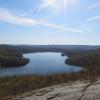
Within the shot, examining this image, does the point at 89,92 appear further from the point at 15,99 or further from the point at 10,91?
the point at 10,91

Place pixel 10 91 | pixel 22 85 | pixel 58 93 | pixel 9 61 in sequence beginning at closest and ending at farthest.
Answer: pixel 58 93 → pixel 10 91 → pixel 22 85 → pixel 9 61

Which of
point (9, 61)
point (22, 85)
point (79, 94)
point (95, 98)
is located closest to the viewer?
point (95, 98)

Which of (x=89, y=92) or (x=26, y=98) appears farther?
(x=26, y=98)

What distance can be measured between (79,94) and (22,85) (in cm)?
446

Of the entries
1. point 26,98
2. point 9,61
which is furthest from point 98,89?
point 9,61

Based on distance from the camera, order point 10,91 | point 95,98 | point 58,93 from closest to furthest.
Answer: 1. point 95,98
2. point 58,93
3. point 10,91

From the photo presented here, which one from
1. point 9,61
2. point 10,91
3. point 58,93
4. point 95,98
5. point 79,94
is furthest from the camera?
point 9,61

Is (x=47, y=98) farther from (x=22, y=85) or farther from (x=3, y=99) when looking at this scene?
(x=22, y=85)

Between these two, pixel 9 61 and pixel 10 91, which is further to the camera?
pixel 9 61

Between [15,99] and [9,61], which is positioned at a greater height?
[15,99]

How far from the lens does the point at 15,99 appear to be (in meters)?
6.77

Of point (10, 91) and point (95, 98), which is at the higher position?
point (95, 98)

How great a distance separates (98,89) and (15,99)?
2.53 meters

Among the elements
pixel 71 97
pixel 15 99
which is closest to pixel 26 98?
pixel 15 99
